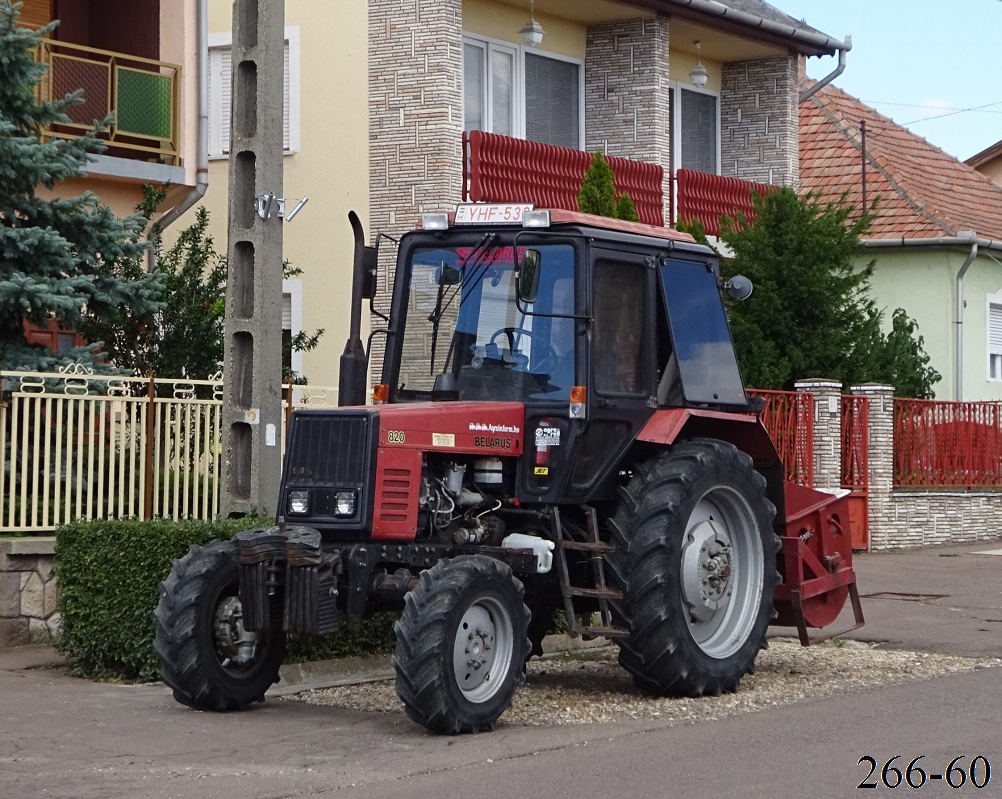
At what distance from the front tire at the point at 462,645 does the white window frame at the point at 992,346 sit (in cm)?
2284

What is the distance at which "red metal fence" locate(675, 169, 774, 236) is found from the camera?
23078 mm

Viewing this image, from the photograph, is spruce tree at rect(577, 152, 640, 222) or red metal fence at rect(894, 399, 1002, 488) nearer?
spruce tree at rect(577, 152, 640, 222)

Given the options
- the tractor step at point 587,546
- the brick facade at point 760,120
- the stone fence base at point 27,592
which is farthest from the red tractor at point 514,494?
the brick facade at point 760,120

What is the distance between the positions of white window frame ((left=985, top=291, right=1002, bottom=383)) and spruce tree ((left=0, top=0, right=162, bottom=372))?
1950 cm

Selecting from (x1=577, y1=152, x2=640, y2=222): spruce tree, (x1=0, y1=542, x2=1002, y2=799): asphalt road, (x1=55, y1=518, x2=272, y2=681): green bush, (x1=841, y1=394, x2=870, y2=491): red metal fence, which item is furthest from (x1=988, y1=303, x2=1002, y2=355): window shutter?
(x1=55, y1=518, x2=272, y2=681): green bush

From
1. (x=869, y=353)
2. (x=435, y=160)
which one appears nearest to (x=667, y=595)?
(x=435, y=160)

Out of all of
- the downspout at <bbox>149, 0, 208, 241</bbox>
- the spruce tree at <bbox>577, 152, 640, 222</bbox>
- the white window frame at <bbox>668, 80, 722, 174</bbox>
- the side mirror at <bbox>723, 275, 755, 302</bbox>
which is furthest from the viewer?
the white window frame at <bbox>668, 80, 722, 174</bbox>

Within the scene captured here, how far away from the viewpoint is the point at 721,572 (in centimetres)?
1039

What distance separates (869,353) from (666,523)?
1383 cm

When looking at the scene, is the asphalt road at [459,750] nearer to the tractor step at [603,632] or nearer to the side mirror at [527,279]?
the tractor step at [603,632]

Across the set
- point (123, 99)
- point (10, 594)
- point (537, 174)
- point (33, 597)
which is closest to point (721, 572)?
point (33, 597)

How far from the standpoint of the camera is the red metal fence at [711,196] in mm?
23078

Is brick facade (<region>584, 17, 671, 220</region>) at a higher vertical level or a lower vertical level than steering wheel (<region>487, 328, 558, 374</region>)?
higher

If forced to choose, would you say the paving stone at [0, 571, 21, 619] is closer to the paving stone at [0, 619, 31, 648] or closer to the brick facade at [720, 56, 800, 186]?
the paving stone at [0, 619, 31, 648]
